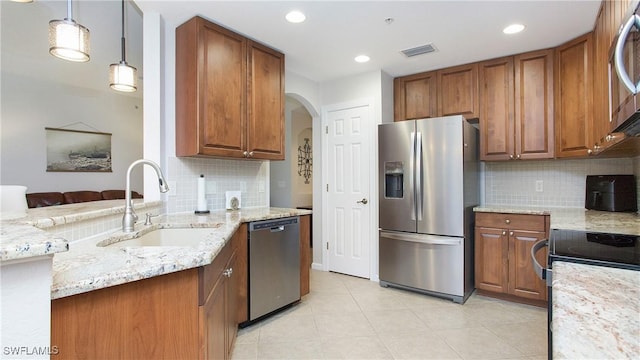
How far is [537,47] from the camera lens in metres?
3.02

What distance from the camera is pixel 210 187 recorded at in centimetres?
294

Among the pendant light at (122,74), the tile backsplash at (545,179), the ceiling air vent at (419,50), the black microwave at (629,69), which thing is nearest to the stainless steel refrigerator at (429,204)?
the tile backsplash at (545,179)

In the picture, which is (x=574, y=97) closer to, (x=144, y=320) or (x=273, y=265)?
(x=273, y=265)

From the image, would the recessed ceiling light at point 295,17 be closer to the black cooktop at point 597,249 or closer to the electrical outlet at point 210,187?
the electrical outlet at point 210,187

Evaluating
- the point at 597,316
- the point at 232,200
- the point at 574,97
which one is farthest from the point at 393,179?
the point at 597,316

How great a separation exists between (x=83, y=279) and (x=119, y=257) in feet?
0.86

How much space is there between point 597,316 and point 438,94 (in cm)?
315

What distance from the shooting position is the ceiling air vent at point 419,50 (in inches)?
119

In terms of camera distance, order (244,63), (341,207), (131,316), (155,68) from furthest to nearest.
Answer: (341,207) < (244,63) < (155,68) < (131,316)

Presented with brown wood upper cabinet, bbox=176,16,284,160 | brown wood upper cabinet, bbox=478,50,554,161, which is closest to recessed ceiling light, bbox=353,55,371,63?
brown wood upper cabinet, bbox=176,16,284,160

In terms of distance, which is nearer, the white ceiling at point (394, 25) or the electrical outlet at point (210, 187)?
the white ceiling at point (394, 25)

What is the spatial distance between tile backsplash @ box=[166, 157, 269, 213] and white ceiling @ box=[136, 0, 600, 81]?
1134 millimetres

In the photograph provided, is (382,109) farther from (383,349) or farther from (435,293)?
(383,349)

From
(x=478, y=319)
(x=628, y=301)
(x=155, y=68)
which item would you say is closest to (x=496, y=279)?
(x=478, y=319)
